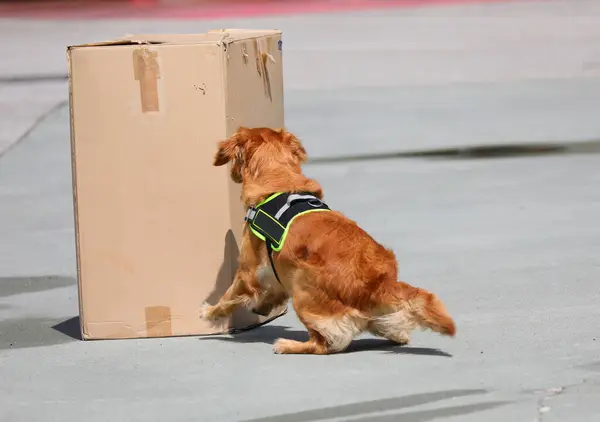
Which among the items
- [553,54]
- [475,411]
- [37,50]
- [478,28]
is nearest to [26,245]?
[475,411]

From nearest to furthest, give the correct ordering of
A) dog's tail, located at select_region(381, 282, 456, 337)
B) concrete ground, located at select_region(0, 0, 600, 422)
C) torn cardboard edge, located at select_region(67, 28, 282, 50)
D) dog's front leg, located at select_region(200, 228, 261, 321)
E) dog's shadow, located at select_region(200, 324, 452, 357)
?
concrete ground, located at select_region(0, 0, 600, 422) → dog's tail, located at select_region(381, 282, 456, 337) → dog's shadow, located at select_region(200, 324, 452, 357) → dog's front leg, located at select_region(200, 228, 261, 321) → torn cardboard edge, located at select_region(67, 28, 282, 50)

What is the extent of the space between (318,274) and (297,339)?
67cm

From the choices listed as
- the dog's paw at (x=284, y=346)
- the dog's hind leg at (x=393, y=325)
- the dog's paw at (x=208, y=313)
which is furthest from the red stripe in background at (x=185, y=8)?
the dog's hind leg at (x=393, y=325)

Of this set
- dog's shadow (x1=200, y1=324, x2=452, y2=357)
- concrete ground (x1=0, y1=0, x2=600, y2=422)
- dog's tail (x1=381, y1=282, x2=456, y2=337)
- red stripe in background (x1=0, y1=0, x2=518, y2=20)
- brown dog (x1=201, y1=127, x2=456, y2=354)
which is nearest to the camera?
concrete ground (x1=0, y1=0, x2=600, y2=422)

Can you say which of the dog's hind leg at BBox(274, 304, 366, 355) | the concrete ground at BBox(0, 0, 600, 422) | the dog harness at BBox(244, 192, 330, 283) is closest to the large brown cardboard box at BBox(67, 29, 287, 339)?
the concrete ground at BBox(0, 0, 600, 422)

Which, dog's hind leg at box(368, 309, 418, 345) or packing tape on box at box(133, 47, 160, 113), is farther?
packing tape on box at box(133, 47, 160, 113)

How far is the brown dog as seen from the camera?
210 inches

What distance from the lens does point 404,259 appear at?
297 inches

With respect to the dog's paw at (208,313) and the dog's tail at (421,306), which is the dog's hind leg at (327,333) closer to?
Answer: the dog's tail at (421,306)

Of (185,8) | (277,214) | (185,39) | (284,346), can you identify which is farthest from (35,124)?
(185,8)

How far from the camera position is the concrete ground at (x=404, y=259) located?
496 cm

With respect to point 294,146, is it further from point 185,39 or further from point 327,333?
point 327,333

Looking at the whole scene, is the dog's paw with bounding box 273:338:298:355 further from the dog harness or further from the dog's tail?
the dog's tail

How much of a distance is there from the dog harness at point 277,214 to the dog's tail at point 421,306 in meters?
0.58
